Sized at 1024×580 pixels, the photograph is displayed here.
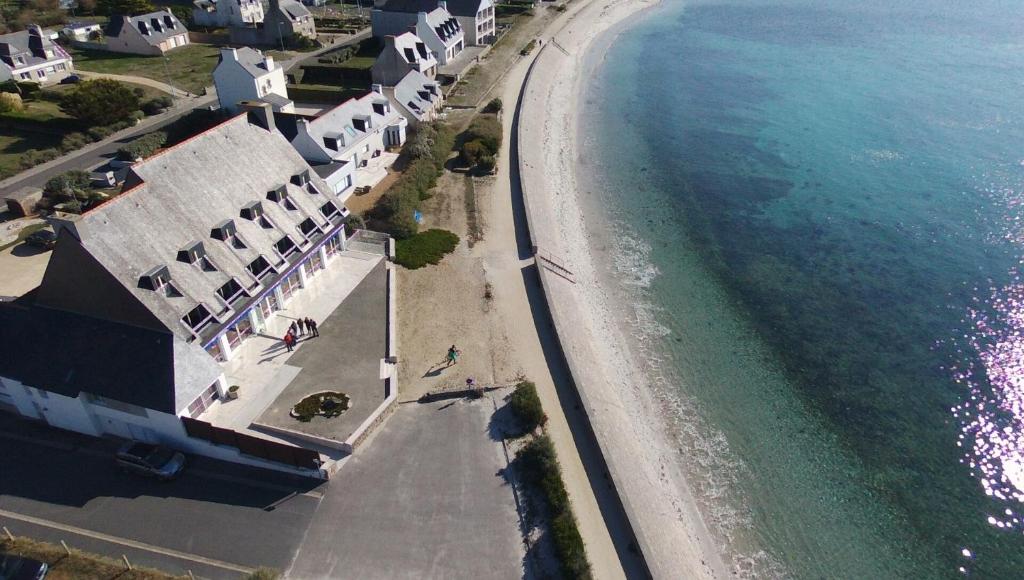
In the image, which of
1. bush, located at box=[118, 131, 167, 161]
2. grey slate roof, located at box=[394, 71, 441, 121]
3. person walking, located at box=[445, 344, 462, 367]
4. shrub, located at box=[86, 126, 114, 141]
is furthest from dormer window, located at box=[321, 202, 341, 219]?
shrub, located at box=[86, 126, 114, 141]

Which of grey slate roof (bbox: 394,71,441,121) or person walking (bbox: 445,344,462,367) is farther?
grey slate roof (bbox: 394,71,441,121)

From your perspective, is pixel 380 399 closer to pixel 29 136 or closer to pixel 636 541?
pixel 636 541

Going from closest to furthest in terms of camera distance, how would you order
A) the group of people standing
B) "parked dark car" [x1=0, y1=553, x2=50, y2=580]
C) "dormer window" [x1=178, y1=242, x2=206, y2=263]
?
1. "parked dark car" [x1=0, y1=553, x2=50, y2=580]
2. "dormer window" [x1=178, y1=242, x2=206, y2=263]
3. the group of people standing

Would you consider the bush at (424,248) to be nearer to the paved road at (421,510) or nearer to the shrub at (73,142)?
the paved road at (421,510)

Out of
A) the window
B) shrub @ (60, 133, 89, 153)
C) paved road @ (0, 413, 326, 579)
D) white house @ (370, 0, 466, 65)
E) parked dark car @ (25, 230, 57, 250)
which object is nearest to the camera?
paved road @ (0, 413, 326, 579)

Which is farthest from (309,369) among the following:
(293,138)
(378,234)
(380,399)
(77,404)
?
(293,138)

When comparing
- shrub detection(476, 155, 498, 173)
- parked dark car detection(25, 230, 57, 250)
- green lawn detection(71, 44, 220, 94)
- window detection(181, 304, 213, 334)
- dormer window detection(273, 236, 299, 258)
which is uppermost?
green lawn detection(71, 44, 220, 94)

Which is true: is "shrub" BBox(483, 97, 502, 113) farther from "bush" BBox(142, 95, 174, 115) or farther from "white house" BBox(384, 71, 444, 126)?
"bush" BBox(142, 95, 174, 115)
